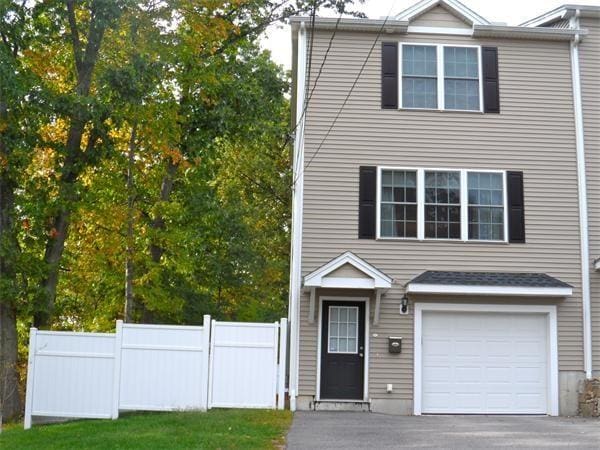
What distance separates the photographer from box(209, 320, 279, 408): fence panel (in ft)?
42.0

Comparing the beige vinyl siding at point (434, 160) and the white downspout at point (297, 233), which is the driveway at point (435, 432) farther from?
the beige vinyl siding at point (434, 160)

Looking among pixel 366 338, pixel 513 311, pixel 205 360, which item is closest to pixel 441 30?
pixel 513 311

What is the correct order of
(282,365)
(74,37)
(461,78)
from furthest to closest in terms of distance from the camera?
1. (74,37)
2. (461,78)
3. (282,365)

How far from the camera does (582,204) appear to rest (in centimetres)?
1458

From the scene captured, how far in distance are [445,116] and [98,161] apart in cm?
733

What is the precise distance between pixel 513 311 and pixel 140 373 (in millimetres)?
7044

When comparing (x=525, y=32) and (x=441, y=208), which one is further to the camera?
(x=525, y=32)

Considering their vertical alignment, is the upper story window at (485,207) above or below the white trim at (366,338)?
above

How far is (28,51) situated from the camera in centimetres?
1457

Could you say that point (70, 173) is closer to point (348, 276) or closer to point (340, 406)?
point (348, 276)

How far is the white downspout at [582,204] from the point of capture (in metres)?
14.2

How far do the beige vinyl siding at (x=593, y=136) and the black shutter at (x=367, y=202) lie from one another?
4.33m

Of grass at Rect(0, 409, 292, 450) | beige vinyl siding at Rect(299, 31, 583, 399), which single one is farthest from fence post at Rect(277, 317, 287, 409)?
beige vinyl siding at Rect(299, 31, 583, 399)

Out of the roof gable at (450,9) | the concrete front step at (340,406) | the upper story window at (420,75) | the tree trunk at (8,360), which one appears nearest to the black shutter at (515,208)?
the upper story window at (420,75)
